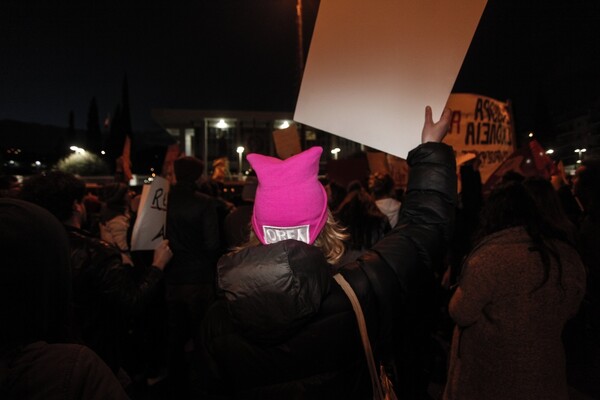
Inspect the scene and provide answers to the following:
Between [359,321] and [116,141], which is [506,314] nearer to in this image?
[359,321]

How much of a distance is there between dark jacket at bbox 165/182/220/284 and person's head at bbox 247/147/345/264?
8.79 feet

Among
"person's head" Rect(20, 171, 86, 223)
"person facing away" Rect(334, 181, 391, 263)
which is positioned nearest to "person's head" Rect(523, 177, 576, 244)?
"person facing away" Rect(334, 181, 391, 263)

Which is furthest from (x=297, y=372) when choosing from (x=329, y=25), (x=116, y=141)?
(x=116, y=141)

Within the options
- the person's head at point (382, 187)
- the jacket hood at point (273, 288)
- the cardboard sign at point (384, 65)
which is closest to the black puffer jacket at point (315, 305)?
the jacket hood at point (273, 288)

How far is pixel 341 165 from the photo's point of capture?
6.90 meters

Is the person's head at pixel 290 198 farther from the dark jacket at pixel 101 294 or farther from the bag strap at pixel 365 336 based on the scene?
the dark jacket at pixel 101 294

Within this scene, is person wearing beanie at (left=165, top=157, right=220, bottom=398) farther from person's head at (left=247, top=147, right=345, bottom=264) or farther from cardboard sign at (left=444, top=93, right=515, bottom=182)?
cardboard sign at (left=444, top=93, right=515, bottom=182)

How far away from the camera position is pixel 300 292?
1.16 metres

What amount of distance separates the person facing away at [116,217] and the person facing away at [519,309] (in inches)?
158

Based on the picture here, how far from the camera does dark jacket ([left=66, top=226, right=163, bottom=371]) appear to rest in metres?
2.24

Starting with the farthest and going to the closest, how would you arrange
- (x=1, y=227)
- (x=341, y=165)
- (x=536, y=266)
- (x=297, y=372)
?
(x=341, y=165) < (x=536, y=266) < (x=297, y=372) < (x=1, y=227)

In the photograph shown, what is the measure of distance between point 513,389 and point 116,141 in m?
73.9

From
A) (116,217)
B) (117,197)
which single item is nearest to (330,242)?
(116,217)

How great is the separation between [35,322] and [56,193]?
177cm
